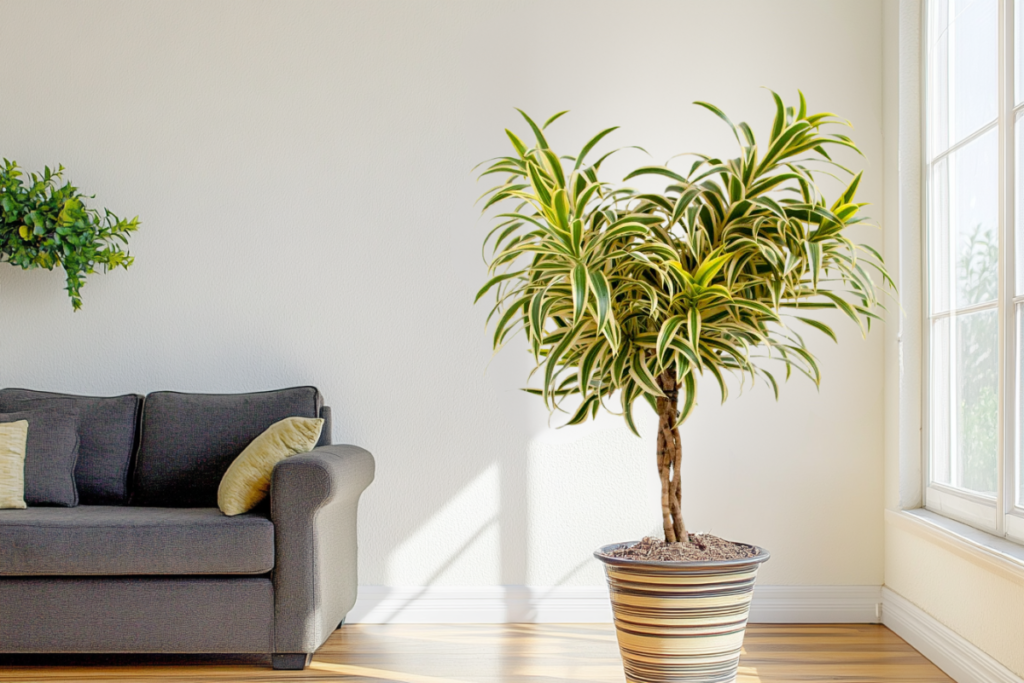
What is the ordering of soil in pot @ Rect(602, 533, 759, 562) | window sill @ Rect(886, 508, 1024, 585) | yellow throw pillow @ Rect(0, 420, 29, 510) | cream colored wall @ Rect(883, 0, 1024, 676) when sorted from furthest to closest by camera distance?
1. cream colored wall @ Rect(883, 0, 1024, 676)
2. yellow throw pillow @ Rect(0, 420, 29, 510)
3. window sill @ Rect(886, 508, 1024, 585)
4. soil in pot @ Rect(602, 533, 759, 562)

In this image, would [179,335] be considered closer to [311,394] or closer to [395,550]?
[311,394]

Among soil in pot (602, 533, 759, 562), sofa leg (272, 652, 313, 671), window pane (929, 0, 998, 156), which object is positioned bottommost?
sofa leg (272, 652, 313, 671)

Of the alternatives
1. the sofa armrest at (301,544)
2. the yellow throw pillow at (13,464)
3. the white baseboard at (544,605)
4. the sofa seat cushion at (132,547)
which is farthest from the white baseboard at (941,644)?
the yellow throw pillow at (13,464)

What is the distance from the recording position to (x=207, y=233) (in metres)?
3.58

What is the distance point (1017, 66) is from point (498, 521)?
2.39 m

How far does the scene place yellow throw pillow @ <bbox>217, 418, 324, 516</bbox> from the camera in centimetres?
284

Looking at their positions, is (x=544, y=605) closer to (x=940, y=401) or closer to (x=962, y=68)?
(x=940, y=401)

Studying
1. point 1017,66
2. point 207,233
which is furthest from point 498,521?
point 1017,66

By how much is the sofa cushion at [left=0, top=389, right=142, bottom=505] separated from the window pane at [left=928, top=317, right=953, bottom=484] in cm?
304

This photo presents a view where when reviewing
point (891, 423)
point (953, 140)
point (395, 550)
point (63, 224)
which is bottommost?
point (395, 550)

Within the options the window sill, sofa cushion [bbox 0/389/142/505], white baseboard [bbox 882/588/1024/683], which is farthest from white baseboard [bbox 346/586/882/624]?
sofa cushion [bbox 0/389/142/505]

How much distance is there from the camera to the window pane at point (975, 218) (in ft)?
8.64

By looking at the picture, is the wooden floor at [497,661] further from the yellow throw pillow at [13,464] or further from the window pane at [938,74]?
the window pane at [938,74]

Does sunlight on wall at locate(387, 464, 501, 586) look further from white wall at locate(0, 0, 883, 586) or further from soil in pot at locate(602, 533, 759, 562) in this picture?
soil in pot at locate(602, 533, 759, 562)
